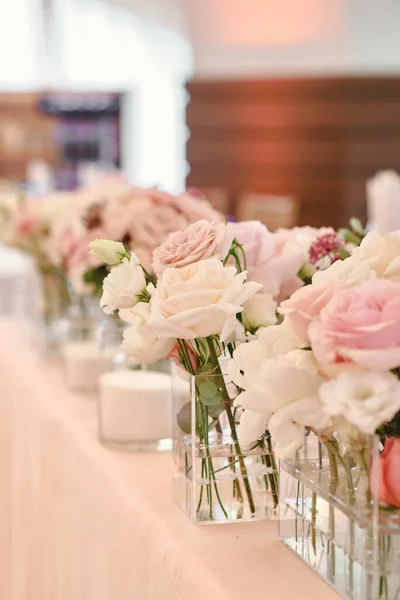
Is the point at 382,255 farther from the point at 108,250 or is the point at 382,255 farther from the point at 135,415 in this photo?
the point at 135,415

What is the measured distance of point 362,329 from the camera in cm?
80

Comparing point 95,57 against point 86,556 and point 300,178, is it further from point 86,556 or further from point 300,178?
point 86,556

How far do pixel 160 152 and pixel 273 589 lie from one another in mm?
8756

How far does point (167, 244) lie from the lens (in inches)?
44.0

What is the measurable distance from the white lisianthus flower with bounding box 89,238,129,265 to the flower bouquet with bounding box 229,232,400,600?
183 millimetres

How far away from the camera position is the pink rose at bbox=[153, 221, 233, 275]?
109cm

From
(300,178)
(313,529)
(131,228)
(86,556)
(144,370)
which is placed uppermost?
(300,178)

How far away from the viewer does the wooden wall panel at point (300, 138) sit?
7.16 metres

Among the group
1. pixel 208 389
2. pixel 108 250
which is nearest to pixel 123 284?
pixel 108 250

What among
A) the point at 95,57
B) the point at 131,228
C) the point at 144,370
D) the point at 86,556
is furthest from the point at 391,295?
the point at 95,57

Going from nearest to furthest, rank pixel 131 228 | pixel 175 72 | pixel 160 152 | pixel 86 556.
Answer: pixel 86 556 → pixel 131 228 → pixel 175 72 → pixel 160 152

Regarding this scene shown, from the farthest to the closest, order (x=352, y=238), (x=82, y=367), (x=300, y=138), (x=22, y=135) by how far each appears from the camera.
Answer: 1. (x=22, y=135)
2. (x=300, y=138)
3. (x=82, y=367)
4. (x=352, y=238)

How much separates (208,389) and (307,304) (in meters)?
0.29

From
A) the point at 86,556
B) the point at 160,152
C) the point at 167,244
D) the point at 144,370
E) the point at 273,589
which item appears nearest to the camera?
the point at 273,589
